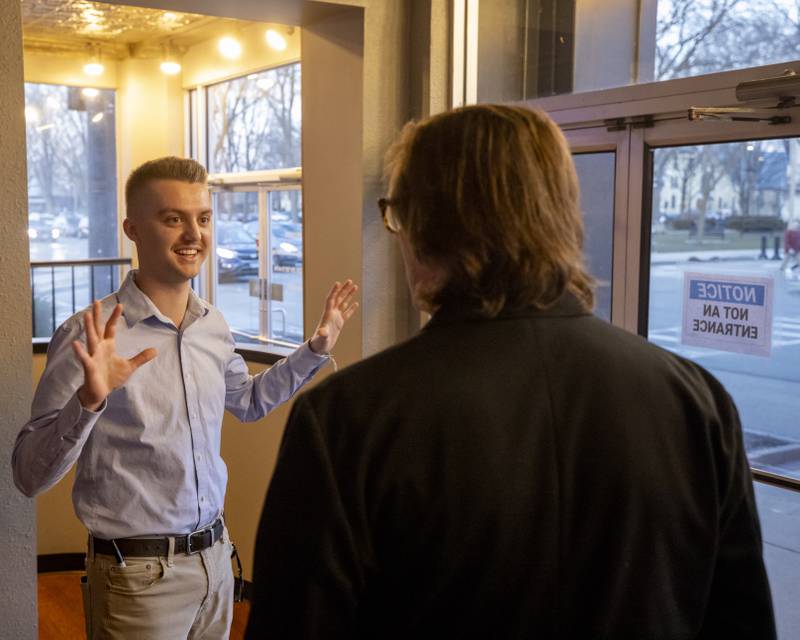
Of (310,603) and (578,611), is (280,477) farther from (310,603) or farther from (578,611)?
(578,611)

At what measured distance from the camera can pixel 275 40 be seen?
5266mm

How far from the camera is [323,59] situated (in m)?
3.38

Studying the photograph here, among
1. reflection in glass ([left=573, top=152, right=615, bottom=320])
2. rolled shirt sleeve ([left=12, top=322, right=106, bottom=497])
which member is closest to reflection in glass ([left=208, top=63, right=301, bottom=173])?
reflection in glass ([left=573, top=152, right=615, bottom=320])

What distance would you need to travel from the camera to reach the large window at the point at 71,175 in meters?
6.84

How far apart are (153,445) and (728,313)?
1481 millimetres

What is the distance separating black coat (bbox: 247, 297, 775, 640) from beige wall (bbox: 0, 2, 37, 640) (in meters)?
1.72

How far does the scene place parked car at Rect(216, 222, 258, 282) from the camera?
6.01 m

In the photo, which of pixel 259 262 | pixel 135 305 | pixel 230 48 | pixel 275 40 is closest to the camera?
pixel 135 305

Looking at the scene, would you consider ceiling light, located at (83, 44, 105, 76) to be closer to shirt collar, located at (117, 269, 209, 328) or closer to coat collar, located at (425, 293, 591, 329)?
shirt collar, located at (117, 269, 209, 328)

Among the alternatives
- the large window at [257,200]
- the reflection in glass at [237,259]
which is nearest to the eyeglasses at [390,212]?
the large window at [257,200]

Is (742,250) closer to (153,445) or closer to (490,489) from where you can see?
(153,445)

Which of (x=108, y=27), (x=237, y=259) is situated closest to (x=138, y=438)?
(x=237, y=259)

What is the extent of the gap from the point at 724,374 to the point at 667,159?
620 millimetres

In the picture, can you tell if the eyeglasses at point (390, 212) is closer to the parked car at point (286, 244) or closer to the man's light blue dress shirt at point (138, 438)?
the man's light blue dress shirt at point (138, 438)
